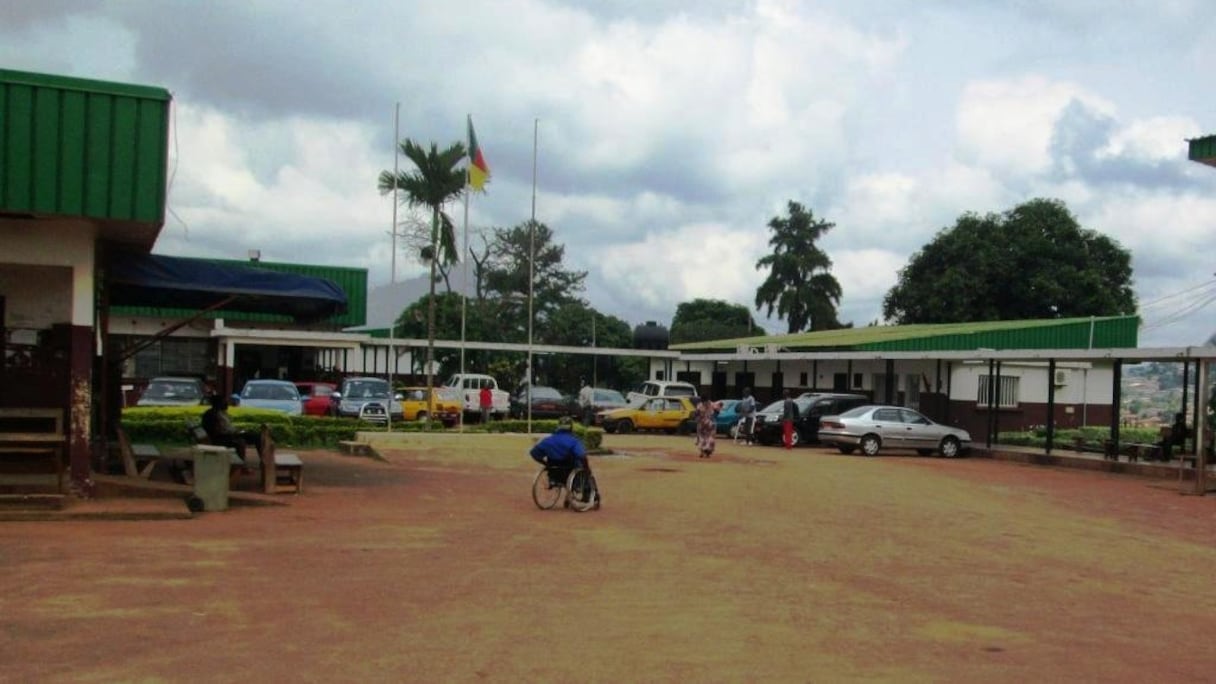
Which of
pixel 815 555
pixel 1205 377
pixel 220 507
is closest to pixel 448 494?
pixel 220 507

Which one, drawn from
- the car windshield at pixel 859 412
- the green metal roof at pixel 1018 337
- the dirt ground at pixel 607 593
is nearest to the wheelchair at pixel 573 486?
the dirt ground at pixel 607 593

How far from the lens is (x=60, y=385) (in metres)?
13.9

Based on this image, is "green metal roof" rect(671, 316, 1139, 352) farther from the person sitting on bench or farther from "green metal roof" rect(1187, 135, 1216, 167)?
the person sitting on bench

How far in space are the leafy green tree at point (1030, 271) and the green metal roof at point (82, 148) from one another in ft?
169

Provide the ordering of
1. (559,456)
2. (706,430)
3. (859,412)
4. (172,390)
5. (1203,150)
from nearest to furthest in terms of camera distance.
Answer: (559,456) → (1203,150) → (706,430) → (172,390) → (859,412)

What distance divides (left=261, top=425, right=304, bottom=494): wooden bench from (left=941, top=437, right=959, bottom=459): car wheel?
1993cm

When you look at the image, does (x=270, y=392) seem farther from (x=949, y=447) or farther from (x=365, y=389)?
(x=949, y=447)

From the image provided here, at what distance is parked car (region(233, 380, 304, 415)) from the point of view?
30438 mm

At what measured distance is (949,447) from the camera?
31094 mm

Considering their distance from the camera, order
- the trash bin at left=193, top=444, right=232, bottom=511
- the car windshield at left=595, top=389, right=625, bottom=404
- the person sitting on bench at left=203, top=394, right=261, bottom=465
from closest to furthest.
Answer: the trash bin at left=193, top=444, right=232, bottom=511, the person sitting on bench at left=203, top=394, right=261, bottom=465, the car windshield at left=595, top=389, right=625, bottom=404

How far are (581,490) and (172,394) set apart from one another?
53.4ft

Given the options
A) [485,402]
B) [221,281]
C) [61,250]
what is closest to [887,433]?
[485,402]

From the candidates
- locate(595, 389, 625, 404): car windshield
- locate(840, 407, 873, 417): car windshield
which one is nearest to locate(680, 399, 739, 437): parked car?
locate(595, 389, 625, 404): car windshield

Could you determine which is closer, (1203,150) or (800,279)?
(1203,150)
